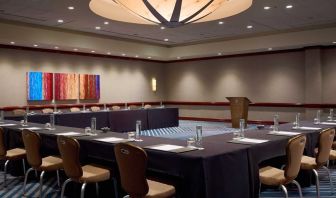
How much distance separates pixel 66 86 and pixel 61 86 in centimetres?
17

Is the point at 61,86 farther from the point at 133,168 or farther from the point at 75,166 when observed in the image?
the point at 133,168

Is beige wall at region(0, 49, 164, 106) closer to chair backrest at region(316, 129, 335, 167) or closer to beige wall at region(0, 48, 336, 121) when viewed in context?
beige wall at region(0, 48, 336, 121)

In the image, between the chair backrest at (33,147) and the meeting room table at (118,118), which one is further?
the meeting room table at (118,118)

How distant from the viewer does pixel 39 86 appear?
10539 millimetres

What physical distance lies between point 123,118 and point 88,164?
6069mm

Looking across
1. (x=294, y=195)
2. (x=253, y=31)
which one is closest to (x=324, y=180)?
(x=294, y=195)

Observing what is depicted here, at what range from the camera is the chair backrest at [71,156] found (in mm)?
2994

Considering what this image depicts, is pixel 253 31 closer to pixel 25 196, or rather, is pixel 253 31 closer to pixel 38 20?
pixel 38 20

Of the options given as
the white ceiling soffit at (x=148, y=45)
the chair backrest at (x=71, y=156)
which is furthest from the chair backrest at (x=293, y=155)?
the white ceiling soffit at (x=148, y=45)

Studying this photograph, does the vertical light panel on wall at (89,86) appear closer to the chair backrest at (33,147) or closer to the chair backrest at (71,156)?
the chair backrest at (33,147)

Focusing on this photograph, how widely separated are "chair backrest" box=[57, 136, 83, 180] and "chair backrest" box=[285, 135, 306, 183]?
6.03 ft

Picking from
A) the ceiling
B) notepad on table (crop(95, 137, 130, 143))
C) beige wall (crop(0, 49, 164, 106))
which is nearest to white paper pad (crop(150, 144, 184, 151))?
notepad on table (crop(95, 137, 130, 143))

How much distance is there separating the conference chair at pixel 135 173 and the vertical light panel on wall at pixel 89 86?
9.36 metres

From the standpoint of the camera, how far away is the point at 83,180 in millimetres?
3084
